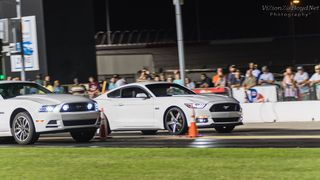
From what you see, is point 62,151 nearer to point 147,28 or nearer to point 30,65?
point 30,65

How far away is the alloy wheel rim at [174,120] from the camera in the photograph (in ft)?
57.6

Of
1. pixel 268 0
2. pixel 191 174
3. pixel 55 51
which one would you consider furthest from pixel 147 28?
pixel 191 174

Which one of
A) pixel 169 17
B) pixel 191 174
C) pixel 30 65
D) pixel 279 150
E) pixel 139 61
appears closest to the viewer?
pixel 191 174

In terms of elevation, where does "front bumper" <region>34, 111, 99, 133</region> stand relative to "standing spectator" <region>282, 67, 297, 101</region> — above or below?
below

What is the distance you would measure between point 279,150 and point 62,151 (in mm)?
3950

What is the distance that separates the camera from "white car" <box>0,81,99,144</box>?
14.9m

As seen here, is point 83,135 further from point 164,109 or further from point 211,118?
point 211,118

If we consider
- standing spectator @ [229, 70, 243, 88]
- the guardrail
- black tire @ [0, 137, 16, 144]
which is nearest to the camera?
black tire @ [0, 137, 16, 144]

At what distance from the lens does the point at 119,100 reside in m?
18.7

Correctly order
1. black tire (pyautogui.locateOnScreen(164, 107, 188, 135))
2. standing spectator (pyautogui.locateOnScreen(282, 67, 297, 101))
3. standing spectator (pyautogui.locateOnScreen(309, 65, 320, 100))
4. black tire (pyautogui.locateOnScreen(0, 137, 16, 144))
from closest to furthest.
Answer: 1. black tire (pyautogui.locateOnScreen(0, 137, 16, 144))
2. black tire (pyautogui.locateOnScreen(164, 107, 188, 135))
3. standing spectator (pyautogui.locateOnScreen(309, 65, 320, 100))
4. standing spectator (pyautogui.locateOnScreen(282, 67, 297, 101))

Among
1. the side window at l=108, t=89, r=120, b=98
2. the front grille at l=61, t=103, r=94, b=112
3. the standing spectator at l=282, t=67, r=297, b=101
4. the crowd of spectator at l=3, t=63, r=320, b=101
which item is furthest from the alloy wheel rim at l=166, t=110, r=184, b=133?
the standing spectator at l=282, t=67, r=297, b=101

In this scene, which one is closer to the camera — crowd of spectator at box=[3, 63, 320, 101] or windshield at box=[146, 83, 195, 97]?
windshield at box=[146, 83, 195, 97]

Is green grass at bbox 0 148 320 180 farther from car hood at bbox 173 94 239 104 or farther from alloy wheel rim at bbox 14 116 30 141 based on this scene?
car hood at bbox 173 94 239 104

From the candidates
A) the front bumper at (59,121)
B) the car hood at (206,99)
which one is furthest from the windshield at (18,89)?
the car hood at (206,99)
